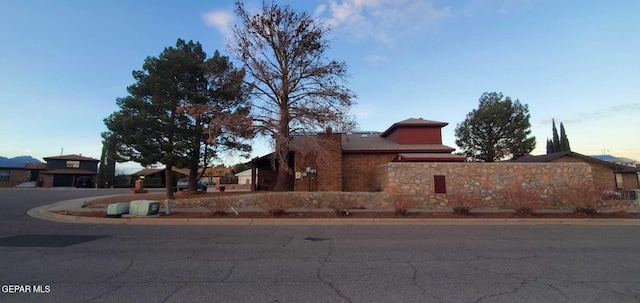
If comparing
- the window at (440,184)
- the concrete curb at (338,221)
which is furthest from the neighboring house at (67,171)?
the window at (440,184)

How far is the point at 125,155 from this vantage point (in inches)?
769

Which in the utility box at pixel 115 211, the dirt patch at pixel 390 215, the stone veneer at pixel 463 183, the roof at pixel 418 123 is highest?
the roof at pixel 418 123

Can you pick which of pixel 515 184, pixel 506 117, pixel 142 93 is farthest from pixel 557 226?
pixel 506 117

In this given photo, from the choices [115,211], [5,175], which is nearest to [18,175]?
[5,175]

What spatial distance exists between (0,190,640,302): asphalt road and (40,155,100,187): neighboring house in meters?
47.7

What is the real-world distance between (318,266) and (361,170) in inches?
680

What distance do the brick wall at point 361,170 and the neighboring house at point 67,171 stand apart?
147 ft

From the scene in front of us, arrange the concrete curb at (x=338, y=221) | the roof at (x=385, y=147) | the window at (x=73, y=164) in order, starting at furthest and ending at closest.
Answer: the window at (x=73, y=164)
the roof at (x=385, y=147)
the concrete curb at (x=338, y=221)

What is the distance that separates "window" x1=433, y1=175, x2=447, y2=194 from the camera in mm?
17734

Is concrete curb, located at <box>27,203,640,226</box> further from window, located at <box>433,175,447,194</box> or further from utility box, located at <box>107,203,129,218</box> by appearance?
window, located at <box>433,175,447,194</box>

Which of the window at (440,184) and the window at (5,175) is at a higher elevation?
the window at (5,175)

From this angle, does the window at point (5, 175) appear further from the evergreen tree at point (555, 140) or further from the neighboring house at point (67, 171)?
the evergreen tree at point (555, 140)

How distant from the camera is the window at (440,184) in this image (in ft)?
58.2

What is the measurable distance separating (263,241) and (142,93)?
15433mm
